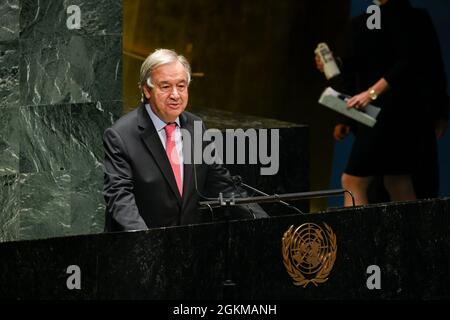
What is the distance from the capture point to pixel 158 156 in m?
6.71

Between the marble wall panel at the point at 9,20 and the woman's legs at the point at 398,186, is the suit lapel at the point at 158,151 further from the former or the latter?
the woman's legs at the point at 398,186

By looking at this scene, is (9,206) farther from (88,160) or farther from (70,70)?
(70,70)

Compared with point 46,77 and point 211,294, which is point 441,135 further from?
point 211,294

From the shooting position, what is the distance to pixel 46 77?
27.5 ft

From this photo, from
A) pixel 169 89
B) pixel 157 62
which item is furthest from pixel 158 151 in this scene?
pixel 157 62

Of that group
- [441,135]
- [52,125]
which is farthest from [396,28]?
[52,125]

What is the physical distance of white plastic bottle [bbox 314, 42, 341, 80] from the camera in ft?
33.0

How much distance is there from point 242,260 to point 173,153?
0.83m

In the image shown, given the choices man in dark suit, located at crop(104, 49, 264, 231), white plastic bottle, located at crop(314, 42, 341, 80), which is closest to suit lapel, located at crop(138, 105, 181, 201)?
man in dark suit, located at crop(104, 49, 264, 231)

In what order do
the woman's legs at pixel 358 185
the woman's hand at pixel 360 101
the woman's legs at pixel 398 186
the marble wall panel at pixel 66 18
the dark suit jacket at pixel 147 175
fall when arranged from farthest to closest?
the woman's legs at pixel 398 186 → the woman's legs at pixel 358 185 → the woman's hand at pixel 360 101 → the marble wall panel at pixel 66 18 → the dark suit jacket at pixel 147 175

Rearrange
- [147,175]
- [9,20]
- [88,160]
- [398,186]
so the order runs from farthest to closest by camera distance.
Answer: [398,186] → [88,160] → [9,20] → [147,175]

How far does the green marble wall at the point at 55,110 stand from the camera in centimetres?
828

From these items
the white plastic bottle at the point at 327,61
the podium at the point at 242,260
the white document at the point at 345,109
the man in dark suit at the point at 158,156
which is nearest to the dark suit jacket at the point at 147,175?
the man in dark suit at the point at 158,156
